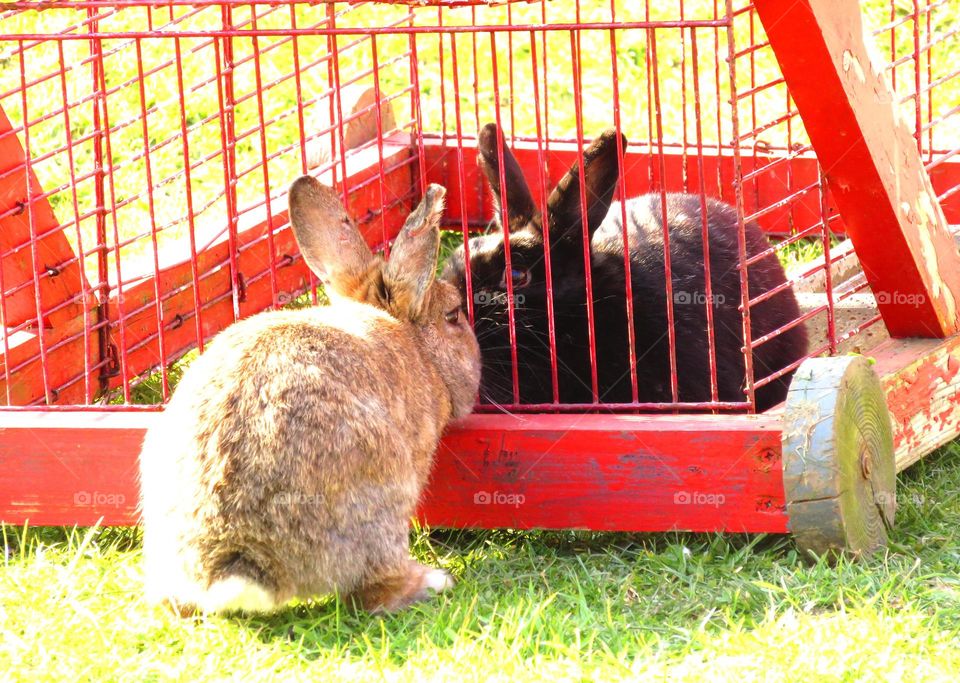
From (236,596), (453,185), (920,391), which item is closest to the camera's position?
(236,596)

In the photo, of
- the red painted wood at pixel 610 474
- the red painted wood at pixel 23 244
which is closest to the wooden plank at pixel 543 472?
the red painted wood at pixel 610 474

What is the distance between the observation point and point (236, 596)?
2775mm

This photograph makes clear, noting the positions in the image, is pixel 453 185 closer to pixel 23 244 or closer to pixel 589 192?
pixel 589 192

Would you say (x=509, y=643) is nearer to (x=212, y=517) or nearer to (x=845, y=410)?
(x=212, y=517)

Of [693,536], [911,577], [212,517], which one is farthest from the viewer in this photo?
[693,536]

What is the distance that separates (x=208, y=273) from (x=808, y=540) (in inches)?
89.8

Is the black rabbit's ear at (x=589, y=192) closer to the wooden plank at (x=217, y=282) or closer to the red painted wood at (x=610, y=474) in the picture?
the wooden plank at (x=217, y=282)

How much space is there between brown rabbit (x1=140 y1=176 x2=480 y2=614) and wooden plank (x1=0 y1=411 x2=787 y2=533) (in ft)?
0.74

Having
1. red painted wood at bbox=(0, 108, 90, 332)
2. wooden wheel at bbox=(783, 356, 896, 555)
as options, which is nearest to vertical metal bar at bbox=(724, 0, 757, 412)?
wooden wheel at bbox=(783, 356, 896, 555)

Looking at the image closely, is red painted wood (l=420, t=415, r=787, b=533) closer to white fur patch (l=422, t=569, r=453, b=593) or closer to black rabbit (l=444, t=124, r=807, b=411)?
white fur patch (l=422, t=569, r=453, b=593)

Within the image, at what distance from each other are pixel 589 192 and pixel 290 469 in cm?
157

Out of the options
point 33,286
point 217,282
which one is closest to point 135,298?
point 33,286

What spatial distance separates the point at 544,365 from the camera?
3.99 meters

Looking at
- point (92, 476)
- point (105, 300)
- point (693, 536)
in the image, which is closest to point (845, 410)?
point (693, 536)
